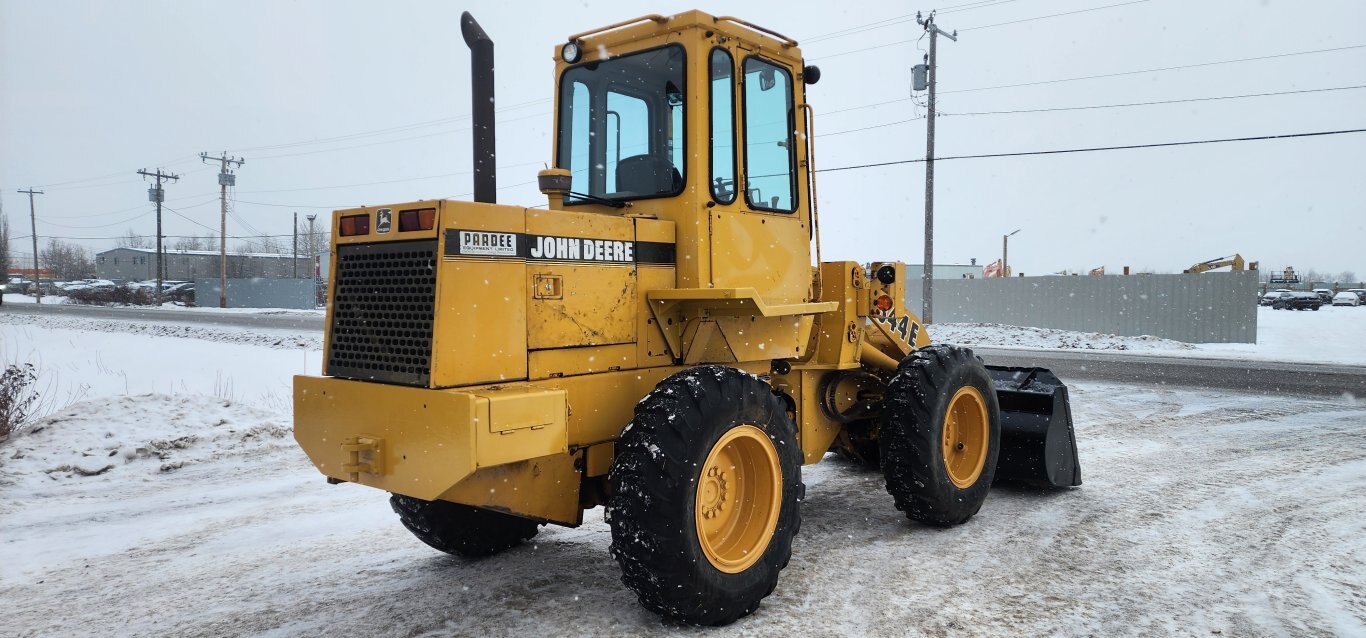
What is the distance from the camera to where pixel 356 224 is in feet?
13.3

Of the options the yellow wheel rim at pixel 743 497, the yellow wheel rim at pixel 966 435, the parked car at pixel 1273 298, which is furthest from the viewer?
the parked car at pixel 1273 298

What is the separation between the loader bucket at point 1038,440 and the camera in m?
6.39

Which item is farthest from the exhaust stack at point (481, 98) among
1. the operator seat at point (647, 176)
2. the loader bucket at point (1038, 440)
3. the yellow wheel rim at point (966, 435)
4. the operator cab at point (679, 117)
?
the loader bucket at point (1038, 440)

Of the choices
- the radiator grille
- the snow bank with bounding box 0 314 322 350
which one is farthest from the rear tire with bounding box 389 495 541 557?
the snow bank with bounding box 0 314 322 350

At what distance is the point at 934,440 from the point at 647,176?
2409mm

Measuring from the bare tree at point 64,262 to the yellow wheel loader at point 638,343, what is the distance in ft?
300

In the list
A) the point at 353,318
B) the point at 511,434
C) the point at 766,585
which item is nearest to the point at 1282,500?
the point at 766,585

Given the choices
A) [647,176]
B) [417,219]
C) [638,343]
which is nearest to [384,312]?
[417,219]

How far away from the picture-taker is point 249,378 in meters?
12.8

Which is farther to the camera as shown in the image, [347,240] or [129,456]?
[129,456]

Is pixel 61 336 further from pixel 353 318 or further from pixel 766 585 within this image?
pixel 766 585

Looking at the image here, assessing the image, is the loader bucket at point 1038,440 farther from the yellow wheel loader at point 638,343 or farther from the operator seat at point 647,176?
the operator seat at point 647,176

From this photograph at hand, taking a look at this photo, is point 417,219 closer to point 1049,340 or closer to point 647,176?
point 647,176

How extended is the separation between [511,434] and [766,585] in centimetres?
147
